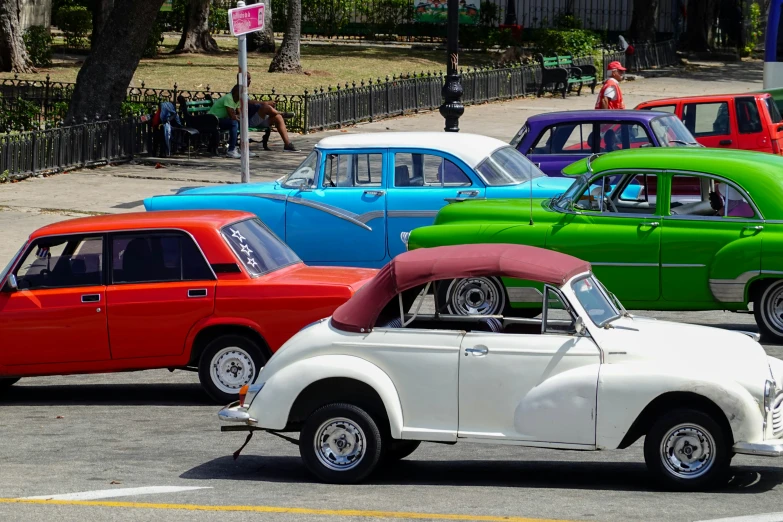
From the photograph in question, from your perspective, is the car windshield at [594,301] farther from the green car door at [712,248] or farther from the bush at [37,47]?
the bush at [37,47]

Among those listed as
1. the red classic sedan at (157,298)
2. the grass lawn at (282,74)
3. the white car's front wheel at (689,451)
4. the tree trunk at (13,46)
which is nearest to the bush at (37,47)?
the grass lawn at (282,74)

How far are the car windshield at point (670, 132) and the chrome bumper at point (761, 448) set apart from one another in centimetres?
915

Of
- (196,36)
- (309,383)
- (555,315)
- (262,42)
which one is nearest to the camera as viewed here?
(555,315)

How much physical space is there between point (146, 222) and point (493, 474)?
379 cm

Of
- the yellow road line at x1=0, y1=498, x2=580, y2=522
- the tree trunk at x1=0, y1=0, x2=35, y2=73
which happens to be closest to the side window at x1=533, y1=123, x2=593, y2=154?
the yellow road line at x1=0, y1=498, x2=580, y2=522

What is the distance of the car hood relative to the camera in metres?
7.09

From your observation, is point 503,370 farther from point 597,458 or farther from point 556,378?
point 597,458

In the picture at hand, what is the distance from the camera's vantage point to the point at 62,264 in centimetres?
1027

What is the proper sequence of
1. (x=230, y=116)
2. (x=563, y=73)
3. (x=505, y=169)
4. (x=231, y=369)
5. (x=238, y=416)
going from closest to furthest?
(x=238, y=416) < (x=231, y=369) < (x=505, y=169) < (x=230, y=116) < (x=563, y=73)

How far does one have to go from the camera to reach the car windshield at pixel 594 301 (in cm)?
747

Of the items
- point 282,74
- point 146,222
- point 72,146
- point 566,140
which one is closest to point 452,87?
point 566,140

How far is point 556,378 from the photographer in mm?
7277

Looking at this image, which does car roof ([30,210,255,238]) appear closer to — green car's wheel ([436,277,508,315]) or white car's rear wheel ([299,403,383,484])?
green car's wheel ([436,277,508,315])

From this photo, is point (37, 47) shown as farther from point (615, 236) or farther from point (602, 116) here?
point (615, 236)
